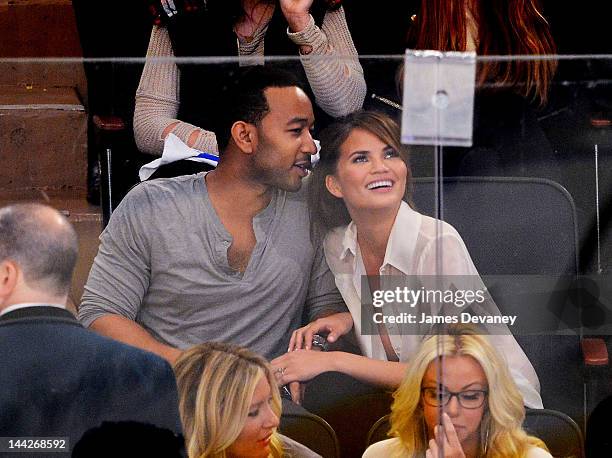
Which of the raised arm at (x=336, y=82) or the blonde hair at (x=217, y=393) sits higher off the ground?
the raised arm at (x=336, y=82)

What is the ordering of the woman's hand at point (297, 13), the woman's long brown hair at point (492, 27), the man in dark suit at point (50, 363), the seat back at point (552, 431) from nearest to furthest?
the man in dark suit at point (50, 363) → the seat back at point (552, 431) → the woman's hand at point (297, 13) → the woman's long brown hair at point (492, 27)

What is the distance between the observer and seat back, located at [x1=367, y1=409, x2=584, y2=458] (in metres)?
2.56

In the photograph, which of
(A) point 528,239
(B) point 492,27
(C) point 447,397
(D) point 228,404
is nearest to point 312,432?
(D) point 228,404

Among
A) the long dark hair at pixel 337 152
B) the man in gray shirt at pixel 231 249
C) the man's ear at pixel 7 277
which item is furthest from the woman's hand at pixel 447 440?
the man's ear at pixel 7 277

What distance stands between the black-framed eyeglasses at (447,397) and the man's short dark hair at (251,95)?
2.32 ft

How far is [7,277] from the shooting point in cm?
246

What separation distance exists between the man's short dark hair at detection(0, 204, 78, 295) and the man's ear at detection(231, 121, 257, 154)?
0.41 m

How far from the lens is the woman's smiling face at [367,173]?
2.52m

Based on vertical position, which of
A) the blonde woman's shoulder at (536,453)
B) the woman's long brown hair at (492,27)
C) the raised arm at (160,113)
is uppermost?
the woman's long brown hair at (492,27)

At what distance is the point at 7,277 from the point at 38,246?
9 cm

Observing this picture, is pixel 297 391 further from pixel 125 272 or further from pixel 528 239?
pixel 528 239

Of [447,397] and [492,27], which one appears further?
[492,27]

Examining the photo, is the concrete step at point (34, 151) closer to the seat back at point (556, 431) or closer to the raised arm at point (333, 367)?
the raised arm at point (333, 367)

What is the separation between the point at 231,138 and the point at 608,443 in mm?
1089
